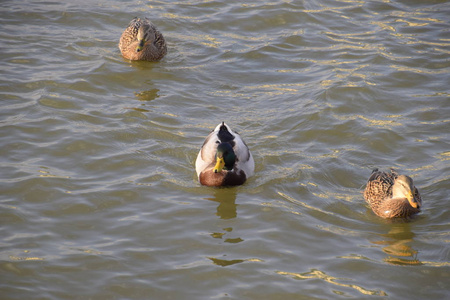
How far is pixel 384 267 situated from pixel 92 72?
6009 millimetres

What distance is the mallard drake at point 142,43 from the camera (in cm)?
1048

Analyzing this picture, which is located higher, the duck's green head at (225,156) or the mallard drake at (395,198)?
the duck's green head at (225,156)

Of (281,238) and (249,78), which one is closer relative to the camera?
(281,238)

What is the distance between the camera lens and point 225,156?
24.8 feet

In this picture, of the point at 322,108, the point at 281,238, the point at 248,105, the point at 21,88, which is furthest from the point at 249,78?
the point at 281,238

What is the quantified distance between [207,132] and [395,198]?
2.97 m

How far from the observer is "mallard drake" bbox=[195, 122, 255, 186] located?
296 inches

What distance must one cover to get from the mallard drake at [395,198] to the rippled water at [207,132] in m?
0.15

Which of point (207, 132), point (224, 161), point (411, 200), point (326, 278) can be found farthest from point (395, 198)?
point (207, 132)

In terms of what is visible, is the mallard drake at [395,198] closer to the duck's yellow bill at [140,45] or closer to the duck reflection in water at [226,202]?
the duck reflection in water at [226,202]

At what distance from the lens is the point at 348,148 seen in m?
8.25

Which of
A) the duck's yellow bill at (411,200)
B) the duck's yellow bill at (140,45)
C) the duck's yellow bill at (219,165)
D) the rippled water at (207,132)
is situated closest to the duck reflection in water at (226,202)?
the rippled water at (207,132)

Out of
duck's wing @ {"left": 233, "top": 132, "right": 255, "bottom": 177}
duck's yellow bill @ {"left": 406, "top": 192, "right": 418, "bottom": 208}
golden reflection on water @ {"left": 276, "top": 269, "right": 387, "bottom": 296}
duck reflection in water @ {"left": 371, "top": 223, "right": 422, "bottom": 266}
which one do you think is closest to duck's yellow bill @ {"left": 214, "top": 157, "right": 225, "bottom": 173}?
duck's wing @ {"left": 233, "top": 132, "right": 255, "bottom": 177}

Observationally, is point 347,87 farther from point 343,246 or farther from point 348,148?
point 343,246
